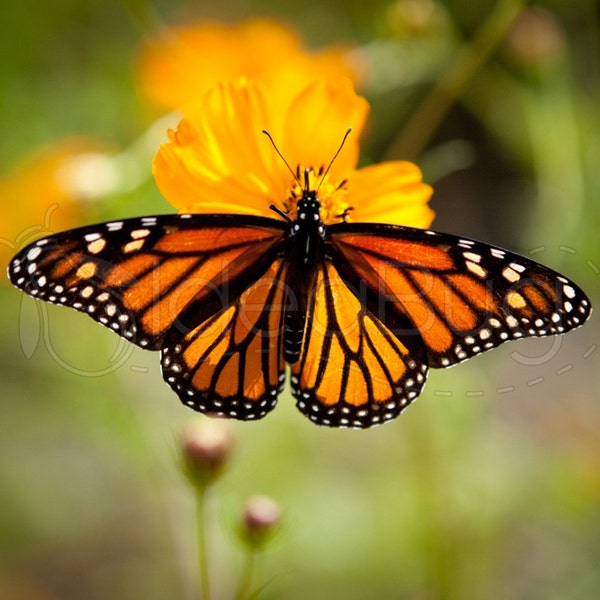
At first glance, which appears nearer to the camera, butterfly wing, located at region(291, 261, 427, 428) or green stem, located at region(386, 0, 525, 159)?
butterfly wing, located at region(291, 261, 427, 428)

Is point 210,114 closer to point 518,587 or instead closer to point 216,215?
point 216,215

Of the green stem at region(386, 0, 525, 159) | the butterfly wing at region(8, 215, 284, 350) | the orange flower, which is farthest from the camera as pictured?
the orange flower

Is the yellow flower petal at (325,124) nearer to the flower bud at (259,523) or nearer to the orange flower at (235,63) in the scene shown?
the orange flower at (235,63)

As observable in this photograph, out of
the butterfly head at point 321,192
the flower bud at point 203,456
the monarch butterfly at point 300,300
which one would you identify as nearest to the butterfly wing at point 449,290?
the monarch butterfly at point 300,300

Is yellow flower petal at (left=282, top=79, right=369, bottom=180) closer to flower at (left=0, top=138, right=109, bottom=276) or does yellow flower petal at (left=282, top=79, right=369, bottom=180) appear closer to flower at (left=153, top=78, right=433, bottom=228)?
flower at (left=153, top=78, right=433, bottom=228)

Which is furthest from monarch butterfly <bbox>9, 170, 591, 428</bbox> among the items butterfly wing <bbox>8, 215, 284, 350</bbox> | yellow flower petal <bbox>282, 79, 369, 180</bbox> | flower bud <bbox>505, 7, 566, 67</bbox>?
flower bud <bbox>505, 7, 566, 67</bbox>

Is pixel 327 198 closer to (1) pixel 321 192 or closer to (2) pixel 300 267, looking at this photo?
(1) pixel 321 192
